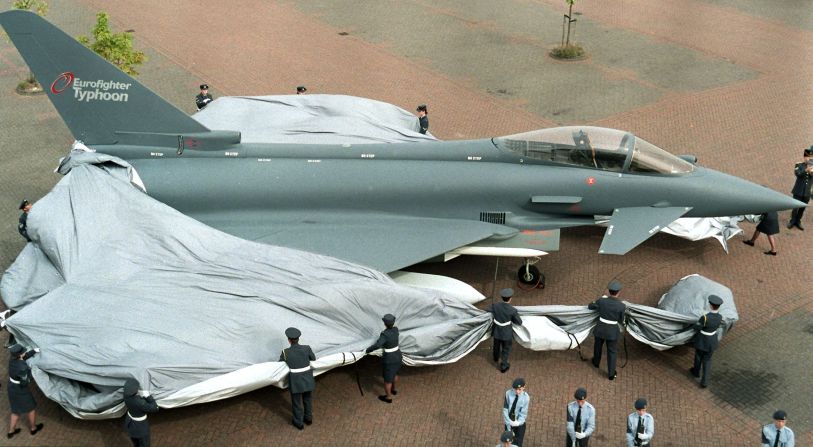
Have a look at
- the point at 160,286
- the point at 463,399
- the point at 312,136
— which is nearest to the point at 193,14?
the point at 312,136

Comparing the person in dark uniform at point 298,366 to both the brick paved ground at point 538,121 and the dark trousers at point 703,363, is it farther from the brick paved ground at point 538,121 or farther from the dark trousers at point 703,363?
the dark trousers at point 703,363

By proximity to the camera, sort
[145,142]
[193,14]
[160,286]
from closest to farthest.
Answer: [160,286]
[145,142]
[193,14]

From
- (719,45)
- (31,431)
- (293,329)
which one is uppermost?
(719,45)

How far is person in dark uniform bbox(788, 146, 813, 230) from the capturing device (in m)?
18.5

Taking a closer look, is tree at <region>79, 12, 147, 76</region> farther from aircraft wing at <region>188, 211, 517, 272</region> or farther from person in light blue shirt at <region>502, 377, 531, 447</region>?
person in light blue shirt at <region>502, 377, 531, 447</region>

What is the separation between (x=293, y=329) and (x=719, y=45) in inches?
901

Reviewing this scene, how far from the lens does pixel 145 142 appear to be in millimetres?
16766

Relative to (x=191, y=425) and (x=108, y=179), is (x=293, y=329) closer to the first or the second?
(x=191, y=425)

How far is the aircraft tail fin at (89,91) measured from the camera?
643 inches

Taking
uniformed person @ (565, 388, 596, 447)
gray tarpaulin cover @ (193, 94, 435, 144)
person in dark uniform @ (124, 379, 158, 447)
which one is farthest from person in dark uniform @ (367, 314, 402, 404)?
gray tarpaulin cover @ (193, 94, 435, 144)

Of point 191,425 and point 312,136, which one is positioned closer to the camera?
point 191,425

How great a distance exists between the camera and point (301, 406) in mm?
13125

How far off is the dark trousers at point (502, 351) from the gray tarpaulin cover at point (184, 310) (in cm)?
26

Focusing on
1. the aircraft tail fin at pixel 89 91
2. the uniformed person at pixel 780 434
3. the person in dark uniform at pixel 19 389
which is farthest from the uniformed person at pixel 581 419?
the aircraft tail fin at pixel 89 91
